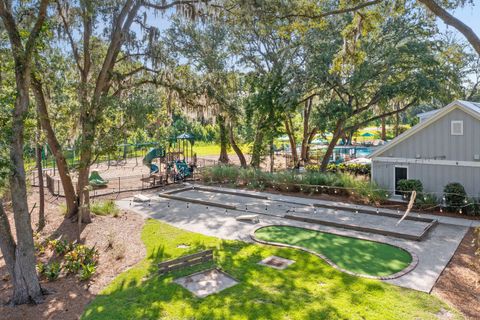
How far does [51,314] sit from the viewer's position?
759 centimetres

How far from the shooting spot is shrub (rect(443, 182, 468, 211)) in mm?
13430

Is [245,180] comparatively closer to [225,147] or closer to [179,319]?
[225,147]

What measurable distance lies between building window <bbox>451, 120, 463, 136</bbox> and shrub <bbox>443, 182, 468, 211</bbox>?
2.00 metres

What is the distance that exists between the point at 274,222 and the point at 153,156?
48.4 feet

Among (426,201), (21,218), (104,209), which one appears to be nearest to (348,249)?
(426,201)

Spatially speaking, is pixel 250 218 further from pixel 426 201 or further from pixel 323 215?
pixel 426 201

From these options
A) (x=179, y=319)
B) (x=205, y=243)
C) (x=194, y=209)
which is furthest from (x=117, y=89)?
(x=179, y=319)

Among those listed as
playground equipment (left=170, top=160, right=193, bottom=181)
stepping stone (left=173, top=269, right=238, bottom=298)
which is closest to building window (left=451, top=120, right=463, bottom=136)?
stepping stone (left=173, top=269, right=238, bottom=298)

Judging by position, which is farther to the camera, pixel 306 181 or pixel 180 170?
pixel 180 170

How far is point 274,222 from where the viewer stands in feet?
43.4

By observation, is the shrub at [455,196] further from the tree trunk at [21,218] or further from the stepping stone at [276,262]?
the tree trunk at [21,218]

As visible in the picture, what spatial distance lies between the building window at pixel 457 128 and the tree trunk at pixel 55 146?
15.1 metres

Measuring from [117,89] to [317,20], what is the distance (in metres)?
8.51

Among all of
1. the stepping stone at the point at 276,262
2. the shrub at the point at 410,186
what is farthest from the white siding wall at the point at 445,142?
the stepping stone at the point at 276,262
